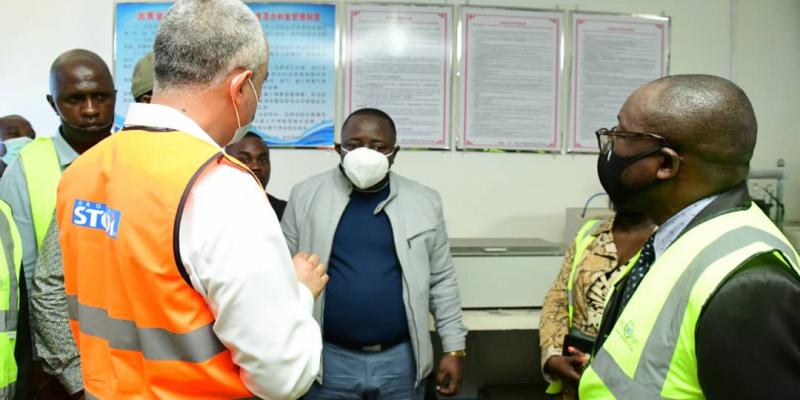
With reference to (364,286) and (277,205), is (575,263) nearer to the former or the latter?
(364,286)

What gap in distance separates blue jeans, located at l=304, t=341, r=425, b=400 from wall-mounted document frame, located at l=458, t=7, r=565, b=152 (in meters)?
1.14

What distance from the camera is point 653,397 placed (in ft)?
2.65

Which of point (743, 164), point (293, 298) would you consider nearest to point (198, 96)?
point (293, 298)

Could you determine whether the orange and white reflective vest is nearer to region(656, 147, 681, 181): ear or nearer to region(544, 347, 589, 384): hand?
region(656, 147, 681, 181): ear

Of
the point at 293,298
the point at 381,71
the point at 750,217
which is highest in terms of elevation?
the point at 381,71

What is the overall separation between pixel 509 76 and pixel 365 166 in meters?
1.07

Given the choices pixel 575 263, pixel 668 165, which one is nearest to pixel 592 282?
pixel 575 263

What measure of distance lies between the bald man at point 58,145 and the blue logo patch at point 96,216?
655 millimetres

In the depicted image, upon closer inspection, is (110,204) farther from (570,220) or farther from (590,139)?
(590,139)

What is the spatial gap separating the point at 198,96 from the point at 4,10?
2222 mm

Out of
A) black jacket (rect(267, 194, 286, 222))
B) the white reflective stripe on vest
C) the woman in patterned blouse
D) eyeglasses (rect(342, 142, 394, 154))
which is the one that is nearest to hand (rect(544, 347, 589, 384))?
the woman in patterned blouse

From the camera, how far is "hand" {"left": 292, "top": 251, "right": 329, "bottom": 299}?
95 cm

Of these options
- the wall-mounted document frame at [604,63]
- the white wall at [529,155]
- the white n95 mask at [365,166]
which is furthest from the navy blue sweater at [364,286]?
the wall-mounted document frame at [604,63]

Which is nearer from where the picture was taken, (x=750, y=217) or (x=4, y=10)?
(x=750, y=217)
